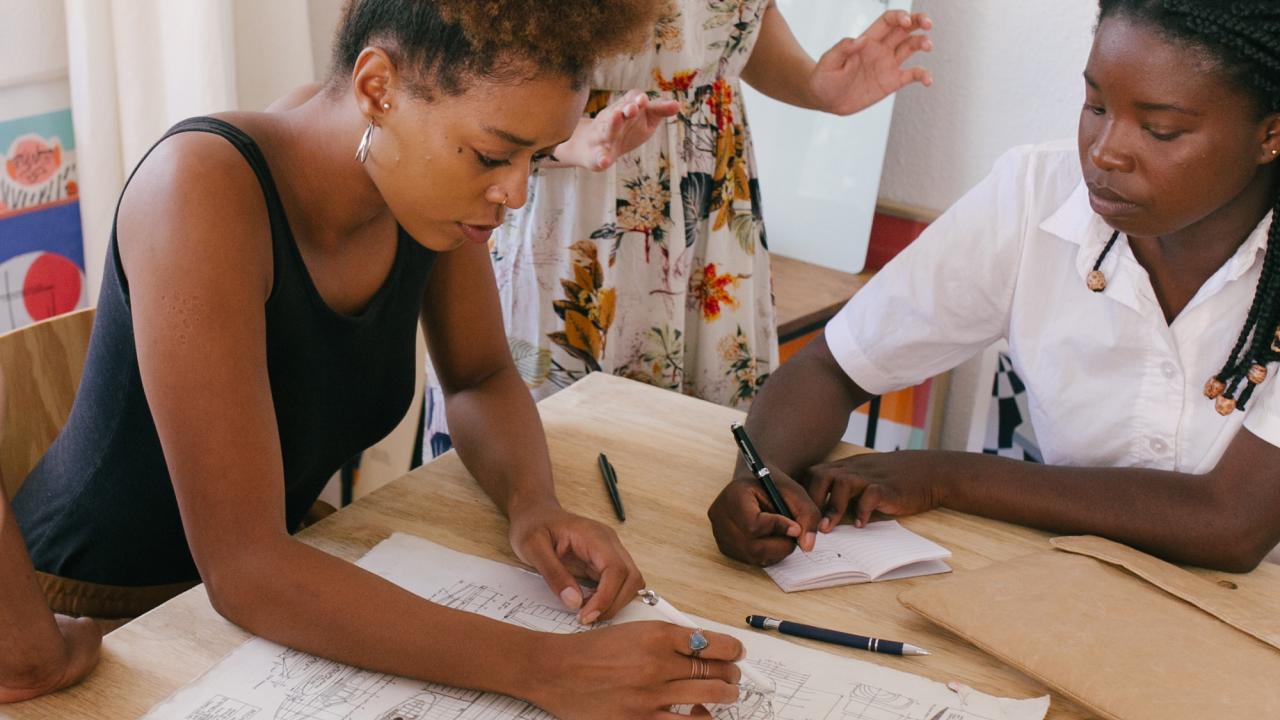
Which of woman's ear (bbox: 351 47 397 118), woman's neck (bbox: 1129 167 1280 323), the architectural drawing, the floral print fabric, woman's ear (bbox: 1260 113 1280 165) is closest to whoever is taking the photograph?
the architectural drawing

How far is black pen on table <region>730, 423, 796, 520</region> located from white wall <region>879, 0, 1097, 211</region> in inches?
64.4

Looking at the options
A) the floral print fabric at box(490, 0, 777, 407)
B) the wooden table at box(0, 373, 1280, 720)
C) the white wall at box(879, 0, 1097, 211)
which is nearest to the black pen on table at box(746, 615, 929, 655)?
the wooden table at box(0, 373, 1280, 720)

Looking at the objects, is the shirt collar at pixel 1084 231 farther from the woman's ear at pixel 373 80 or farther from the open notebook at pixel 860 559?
the woman's ear at pixel 373 80

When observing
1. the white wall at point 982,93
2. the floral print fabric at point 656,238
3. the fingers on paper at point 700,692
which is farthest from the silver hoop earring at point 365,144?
the white wall at point 982,93

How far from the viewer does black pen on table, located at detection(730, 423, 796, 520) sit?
51.1 inches

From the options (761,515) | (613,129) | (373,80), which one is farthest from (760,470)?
(373,80)

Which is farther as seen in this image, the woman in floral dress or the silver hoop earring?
the woman in floral dress

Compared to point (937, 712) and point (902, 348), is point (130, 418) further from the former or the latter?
point (902, 348)

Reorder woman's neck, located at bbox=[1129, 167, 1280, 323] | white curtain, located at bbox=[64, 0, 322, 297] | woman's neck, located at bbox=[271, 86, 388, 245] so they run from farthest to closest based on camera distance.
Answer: white curtain, located at bbox=[64, 0, 322, 297]
woman's neck, located at bbox=[1129, 167, 1280, 323]
woman's neck, located at bbox=[271, 86, 388, 245]

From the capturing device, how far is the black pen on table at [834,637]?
1122mm

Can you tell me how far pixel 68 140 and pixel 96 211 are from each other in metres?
0.15

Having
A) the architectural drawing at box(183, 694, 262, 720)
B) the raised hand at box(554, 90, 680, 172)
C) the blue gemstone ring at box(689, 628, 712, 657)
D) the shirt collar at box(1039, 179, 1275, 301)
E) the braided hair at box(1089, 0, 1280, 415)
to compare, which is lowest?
the architectural drawing at box(183, 694, 262, 720)

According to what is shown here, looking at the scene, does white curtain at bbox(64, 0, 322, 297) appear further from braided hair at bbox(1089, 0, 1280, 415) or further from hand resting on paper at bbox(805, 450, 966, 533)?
braided hair at bbox(1089, 0, 1280, 415)

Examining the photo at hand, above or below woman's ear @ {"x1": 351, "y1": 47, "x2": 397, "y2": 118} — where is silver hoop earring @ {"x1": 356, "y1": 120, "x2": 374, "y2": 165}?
below
